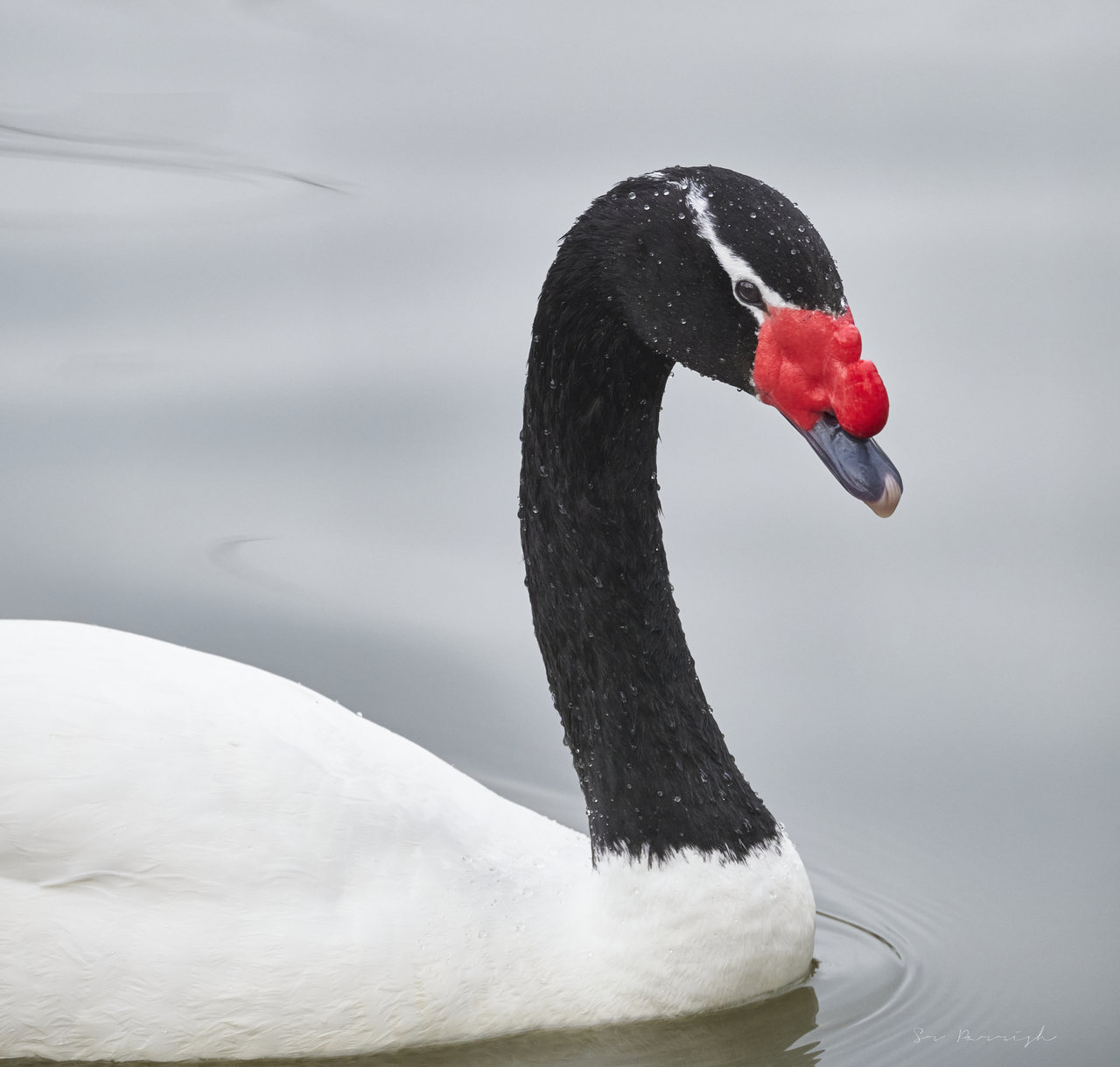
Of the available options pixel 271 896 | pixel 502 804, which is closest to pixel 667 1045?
pixel 502 804

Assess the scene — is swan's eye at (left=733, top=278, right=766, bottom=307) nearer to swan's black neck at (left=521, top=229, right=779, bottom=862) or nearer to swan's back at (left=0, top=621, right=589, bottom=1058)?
swan's black neck at (left=521, top=229, right=779, bottom=862)

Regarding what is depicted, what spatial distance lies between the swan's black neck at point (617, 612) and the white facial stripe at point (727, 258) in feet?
1.04

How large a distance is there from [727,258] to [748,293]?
0.08m

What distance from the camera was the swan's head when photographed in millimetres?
3799

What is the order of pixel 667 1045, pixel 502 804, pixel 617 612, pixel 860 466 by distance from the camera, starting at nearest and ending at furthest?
pixel 860 466
pixel 667 1045
pixel 617 612
pixel 502 804

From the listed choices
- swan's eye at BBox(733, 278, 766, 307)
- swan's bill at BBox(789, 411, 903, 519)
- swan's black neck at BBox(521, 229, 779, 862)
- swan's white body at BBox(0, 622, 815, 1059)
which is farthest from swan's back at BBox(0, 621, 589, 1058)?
swan's eye at BBox(733, 278, 766, 307)

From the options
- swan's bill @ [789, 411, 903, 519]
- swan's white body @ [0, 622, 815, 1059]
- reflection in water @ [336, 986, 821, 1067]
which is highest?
swan's bill @ [789, 411, 903, 519]

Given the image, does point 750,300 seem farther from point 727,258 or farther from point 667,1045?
point 667,1045

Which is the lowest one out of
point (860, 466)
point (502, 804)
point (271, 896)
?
point (271, 896)

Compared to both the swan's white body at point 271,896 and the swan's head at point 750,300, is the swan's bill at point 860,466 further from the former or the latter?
the swan's white body at point 271,896

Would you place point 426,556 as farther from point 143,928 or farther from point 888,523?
point 143,928

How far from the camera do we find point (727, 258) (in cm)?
386

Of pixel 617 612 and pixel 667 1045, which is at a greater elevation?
pixel 617 612

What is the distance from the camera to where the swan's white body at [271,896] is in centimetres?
381
